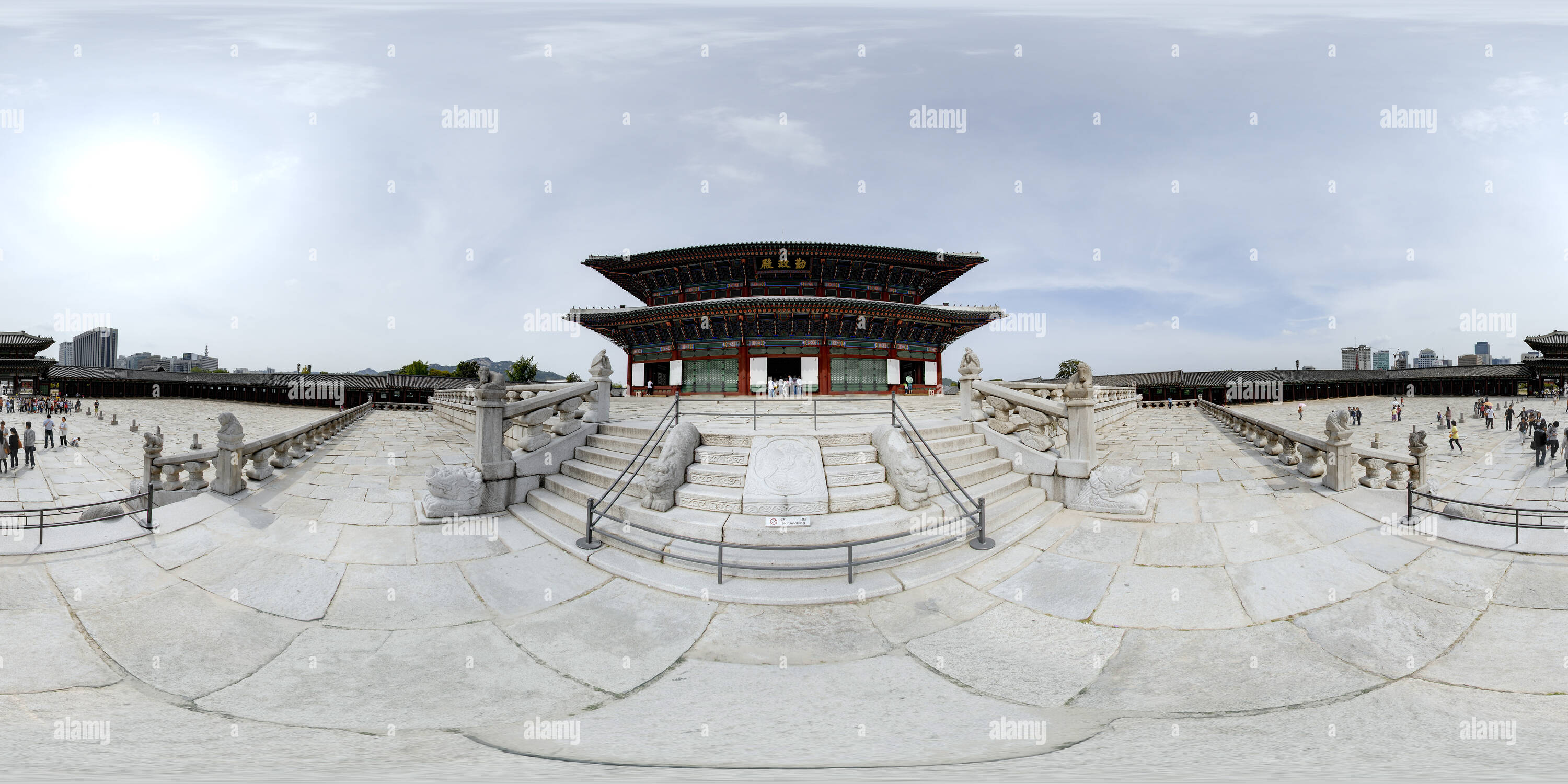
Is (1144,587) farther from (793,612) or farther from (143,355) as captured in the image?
(143,355)

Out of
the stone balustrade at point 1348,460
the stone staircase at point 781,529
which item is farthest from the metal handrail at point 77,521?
the stone balustrade at point 1348,460

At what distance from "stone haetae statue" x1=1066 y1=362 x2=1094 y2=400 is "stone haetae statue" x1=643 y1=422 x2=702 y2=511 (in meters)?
6.35

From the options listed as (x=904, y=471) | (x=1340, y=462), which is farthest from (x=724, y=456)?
(x=1340, y=462)

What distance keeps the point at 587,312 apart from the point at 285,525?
2533 cm

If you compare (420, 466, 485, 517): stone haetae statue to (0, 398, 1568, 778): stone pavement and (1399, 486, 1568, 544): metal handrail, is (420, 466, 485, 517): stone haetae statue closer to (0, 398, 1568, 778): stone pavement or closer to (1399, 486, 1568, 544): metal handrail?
(0, 398, 1568, 778): stone pavement

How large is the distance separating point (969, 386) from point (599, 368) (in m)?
7.49

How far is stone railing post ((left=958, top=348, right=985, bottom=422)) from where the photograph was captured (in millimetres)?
11055

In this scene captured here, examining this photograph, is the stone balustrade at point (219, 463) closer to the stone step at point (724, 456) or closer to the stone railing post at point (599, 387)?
the stone railing post at point (599, 387)

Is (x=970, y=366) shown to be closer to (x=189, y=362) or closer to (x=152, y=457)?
(x=152, y=457)

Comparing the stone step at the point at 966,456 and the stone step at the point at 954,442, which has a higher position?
the stone step at the point at 954,442

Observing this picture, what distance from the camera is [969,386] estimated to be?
11242mm

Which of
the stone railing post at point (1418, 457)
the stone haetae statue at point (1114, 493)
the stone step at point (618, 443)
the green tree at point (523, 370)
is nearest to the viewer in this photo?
the stone haetae statue at point (1114, 493)

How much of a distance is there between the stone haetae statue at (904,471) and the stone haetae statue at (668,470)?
295cm

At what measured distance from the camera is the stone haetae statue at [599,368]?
10812 mm
